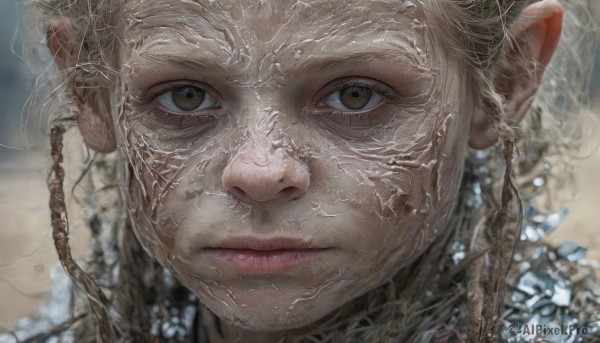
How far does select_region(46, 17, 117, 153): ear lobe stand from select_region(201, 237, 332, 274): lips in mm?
482

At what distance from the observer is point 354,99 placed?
179 cm

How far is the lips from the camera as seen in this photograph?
171 centimetres

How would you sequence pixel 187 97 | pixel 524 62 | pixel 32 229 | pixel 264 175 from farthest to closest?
pixel 32 229 → pixel 524 62 → pixel 187 97 → pixel 264 175

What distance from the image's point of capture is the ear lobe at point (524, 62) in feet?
6.63

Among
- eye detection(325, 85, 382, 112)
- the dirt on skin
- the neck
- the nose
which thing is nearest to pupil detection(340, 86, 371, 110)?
eye detection(325, 85, 382, 112)

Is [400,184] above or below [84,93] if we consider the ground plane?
below

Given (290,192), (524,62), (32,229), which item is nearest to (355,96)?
(290,192)

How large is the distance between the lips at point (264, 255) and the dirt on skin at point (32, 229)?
72cm

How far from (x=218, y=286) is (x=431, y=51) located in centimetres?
61

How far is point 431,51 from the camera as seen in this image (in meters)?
1.81

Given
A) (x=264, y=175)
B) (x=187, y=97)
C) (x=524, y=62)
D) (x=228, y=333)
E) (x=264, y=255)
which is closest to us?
(x=264, y=175)

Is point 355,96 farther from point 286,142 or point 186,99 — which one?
point 186,99

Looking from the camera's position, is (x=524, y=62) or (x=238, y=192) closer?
(x=238, y=192)

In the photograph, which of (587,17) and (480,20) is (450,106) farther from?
(587,17)
